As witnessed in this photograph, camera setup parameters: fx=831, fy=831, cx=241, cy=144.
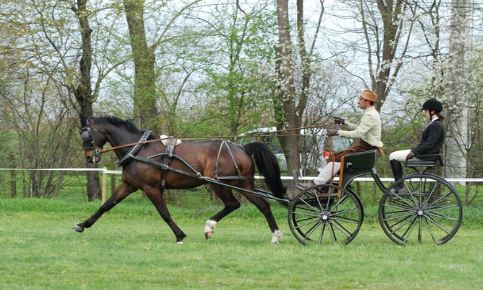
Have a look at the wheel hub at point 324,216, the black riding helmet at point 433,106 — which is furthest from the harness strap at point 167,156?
the black riding helmet at point 433,106

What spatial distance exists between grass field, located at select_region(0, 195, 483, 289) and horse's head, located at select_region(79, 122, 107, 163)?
3.97 feet

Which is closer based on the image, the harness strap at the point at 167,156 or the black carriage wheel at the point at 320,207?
the black carriage wheel at the point at 320,207

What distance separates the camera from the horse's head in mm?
12297

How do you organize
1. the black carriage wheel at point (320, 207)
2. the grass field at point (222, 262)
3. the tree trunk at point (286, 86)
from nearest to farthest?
the grass field at point (222, 262) < the black carriage wheel at point (320, 207) < the tree trunk at point (286, 86)

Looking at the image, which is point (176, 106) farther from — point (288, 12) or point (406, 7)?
point (406, 7)

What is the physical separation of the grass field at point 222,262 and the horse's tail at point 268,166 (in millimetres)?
773

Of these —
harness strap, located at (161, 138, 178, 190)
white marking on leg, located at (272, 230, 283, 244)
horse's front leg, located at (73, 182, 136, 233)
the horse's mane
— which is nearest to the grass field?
white marking on leg, located at (272, 230, 283, 244)

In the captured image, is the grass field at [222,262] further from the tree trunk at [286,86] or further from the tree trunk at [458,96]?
the tree trunk at [286,86]

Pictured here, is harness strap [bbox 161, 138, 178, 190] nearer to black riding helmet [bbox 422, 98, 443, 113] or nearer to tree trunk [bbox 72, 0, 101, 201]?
black riding helmet [bbox 422, 98, 443, 113]

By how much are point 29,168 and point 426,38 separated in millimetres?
11488

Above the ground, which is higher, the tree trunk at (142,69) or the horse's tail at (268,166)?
the tree trunk at (142,69)

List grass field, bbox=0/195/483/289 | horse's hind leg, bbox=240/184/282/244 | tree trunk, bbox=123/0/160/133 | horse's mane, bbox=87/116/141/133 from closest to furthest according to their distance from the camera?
grass field, bbox=0/195/483/289
horse's hind leg, bbox=240/184/282/244
horse's mane, bbox=87/116/141/133
tree trunk, bbox=123/0/160/133

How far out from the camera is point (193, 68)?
68.7 ft

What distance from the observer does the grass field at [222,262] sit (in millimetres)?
8203
